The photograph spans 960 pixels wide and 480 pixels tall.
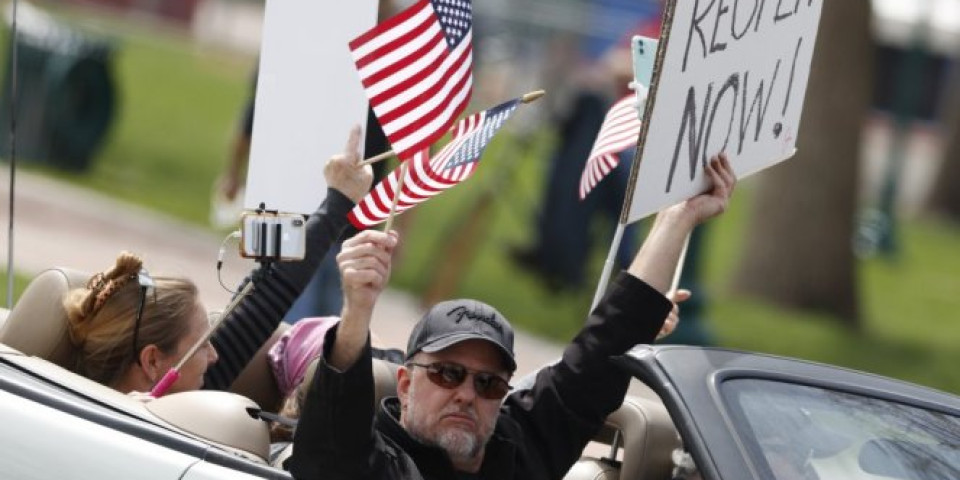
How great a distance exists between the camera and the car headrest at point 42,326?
4688 mm

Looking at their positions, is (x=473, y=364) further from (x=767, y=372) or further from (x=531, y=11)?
(x=531, y=11)

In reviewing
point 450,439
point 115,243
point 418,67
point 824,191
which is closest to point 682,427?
point 450,439

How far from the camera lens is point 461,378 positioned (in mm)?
4344

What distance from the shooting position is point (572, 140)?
530 inches

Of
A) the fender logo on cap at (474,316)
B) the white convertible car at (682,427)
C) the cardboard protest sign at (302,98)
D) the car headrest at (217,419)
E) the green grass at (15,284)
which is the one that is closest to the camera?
the white convertible car at (682,427)

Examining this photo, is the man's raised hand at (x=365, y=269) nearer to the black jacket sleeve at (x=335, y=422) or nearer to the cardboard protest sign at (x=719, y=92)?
the black jacket sleeve at (x=335, y=422)

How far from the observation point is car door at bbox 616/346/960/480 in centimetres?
402

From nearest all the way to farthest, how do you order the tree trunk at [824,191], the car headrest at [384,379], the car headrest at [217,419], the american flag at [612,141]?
1. the car headrest at [217,419]
2. the car headrest at [384,379]
3. the american flag at [612,141]
4. the tree trunk at [824,191]

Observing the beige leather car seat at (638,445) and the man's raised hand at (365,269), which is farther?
the beige leather car seat at (638,445)

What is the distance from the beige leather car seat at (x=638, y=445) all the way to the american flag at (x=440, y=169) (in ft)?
2.15

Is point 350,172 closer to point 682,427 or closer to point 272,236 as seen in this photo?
point 272,236

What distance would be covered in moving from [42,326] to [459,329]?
101cm

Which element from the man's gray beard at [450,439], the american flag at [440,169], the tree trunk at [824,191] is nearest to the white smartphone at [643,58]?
the american flag at [440,169]

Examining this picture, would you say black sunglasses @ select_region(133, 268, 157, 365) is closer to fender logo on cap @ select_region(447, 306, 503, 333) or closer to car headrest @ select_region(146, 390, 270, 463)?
car headrest @ select_region(146, 390, 270, 463)
